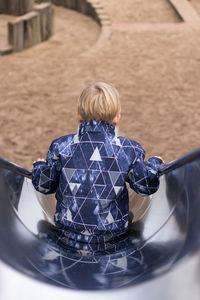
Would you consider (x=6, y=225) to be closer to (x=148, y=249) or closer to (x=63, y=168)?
(x=63, y=168)

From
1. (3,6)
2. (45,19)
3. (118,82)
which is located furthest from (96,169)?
(3,6)

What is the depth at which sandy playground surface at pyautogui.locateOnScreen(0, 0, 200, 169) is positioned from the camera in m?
3.41

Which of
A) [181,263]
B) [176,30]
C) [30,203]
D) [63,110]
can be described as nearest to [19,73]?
[63,110]

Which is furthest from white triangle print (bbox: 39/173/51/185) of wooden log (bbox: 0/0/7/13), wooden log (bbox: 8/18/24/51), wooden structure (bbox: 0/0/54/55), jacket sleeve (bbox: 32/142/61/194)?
wooden log (bbox: 0/0/7/13)

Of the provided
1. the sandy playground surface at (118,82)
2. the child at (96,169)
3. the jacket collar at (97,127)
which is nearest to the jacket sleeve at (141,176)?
the child at (96,169)

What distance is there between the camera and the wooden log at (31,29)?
17.3 ft

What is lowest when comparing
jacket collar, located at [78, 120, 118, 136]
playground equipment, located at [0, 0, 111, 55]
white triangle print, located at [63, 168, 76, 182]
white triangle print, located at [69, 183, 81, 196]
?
playground equipment, located at [0, 0, 111, 55]

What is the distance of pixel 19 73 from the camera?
4.51 metres

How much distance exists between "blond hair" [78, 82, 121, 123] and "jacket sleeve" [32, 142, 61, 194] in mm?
154

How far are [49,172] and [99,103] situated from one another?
285 mm

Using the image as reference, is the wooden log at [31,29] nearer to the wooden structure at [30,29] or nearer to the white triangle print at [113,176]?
the wooden structure at [30,29]

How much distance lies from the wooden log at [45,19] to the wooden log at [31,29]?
0.24 feet

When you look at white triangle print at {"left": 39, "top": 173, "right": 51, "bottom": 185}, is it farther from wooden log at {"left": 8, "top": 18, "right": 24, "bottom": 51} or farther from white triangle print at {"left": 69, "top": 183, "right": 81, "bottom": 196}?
wooden log at {"left": 8, "top": 18, "right": 24, "bottom": 51}

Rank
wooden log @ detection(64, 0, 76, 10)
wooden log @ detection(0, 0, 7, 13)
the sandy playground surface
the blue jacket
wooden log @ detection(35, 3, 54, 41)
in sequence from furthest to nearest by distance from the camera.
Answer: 1. wooden log @ detection(64, 0, 76, 10)
2. wooden log @ detection(0, 0, 7, 13)
3. wooden log @ detection(35, 3, 54, 41)
4. the sandy playground surface
5. the blue jacket
